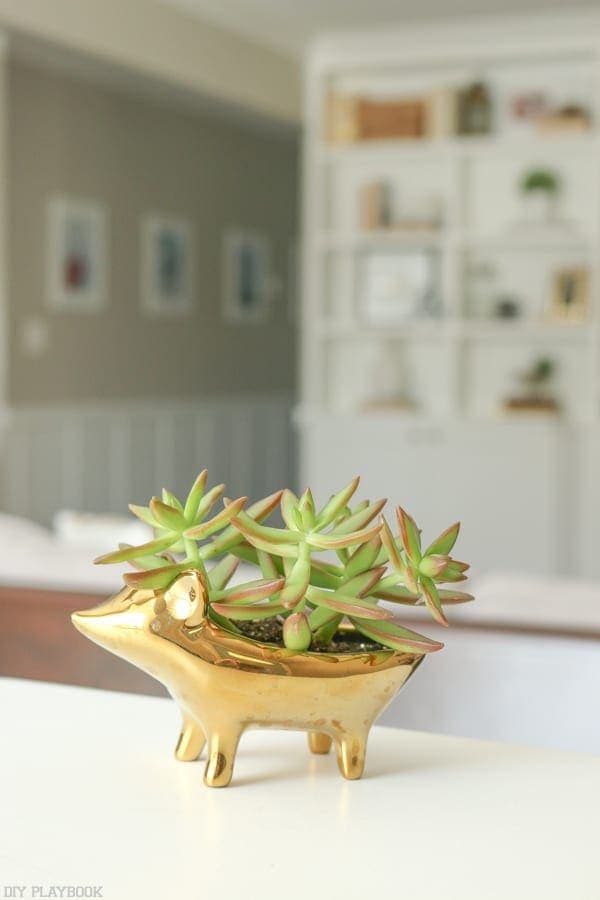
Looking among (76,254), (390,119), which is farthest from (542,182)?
(76,254)

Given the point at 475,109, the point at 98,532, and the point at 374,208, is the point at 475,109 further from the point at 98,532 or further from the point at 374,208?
the point at 98,532

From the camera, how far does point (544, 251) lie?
6289mm

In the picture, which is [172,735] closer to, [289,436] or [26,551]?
[26,551]

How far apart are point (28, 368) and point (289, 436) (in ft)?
7.84

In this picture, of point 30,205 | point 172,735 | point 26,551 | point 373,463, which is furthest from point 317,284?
point 172,735

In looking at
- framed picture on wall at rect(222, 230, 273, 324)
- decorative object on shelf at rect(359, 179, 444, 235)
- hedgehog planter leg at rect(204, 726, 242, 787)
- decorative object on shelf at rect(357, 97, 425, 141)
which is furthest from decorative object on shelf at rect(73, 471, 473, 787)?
framed picture on wall at rect(222, 230, 273, 324)

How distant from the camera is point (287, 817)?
3.35 ft

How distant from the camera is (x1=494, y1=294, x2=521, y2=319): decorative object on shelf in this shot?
20.6 ft

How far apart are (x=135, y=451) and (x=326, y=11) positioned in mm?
2289

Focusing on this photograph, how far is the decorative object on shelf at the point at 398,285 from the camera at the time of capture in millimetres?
6492

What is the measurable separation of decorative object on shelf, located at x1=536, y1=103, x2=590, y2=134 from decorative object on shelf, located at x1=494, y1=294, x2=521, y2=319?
0.76 meters

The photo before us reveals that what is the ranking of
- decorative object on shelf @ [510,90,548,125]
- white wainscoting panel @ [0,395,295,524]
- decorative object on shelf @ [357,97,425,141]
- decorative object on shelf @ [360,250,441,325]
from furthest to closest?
decorative object on shelf @ [360,250,441,325] → decorative object on shelf @ [357,97,425,141] → decorative object on shelf @ [510,90,548,125] → white wainscoting panel @ [0,395,295,524]

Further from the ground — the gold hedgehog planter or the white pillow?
the gold hedgehog planter

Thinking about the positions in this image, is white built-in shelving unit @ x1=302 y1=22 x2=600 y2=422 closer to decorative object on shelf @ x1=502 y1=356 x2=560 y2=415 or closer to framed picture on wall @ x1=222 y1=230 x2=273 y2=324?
decorative object on shelf @ x1=502 y1=356 x2=560 y2=415
